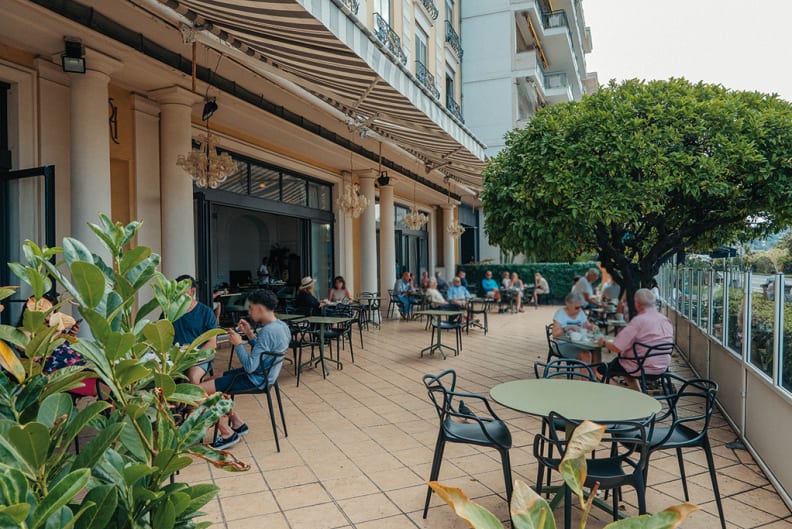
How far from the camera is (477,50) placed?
61.4ft

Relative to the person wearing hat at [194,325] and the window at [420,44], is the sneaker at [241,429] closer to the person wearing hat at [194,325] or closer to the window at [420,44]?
the person wearing hat at [194,325]

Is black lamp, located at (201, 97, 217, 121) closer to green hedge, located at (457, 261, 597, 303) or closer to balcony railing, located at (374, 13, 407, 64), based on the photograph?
balcony railing, located at (374, 13, 407, 64)

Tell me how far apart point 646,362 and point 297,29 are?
13.5ft

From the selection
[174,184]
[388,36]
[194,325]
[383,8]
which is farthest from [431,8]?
[194,325]

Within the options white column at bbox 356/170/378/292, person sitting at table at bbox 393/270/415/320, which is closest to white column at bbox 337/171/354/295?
white column at bbox 356/170/378/292

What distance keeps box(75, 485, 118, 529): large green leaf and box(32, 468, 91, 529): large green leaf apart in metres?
0.10

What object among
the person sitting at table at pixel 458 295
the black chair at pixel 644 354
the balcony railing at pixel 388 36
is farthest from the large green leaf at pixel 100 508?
the balcony railing at pixel 388 36

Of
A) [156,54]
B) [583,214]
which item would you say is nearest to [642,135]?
[583,214]

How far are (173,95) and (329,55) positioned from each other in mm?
2798

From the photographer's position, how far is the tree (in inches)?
173

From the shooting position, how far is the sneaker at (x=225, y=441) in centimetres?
373

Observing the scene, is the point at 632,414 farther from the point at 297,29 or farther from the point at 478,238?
the point at 478,238

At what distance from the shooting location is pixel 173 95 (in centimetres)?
607

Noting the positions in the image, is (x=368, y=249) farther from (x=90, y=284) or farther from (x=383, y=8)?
(x=90, y=284)
